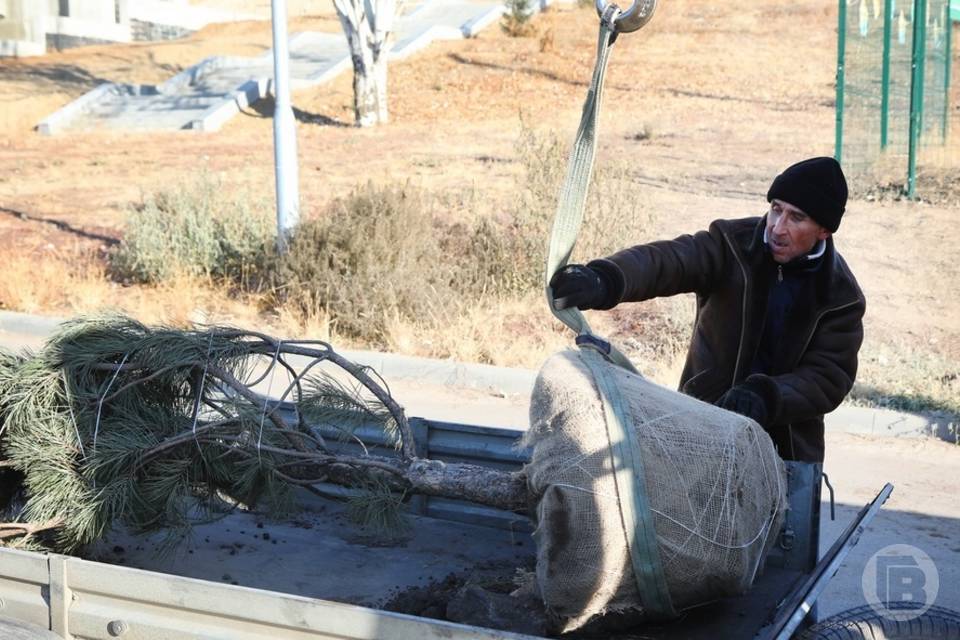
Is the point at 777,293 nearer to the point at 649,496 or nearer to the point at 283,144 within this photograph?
the point at 649,496

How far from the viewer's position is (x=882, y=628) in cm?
270

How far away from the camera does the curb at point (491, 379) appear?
7.01 m

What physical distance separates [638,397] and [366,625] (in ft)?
2.90

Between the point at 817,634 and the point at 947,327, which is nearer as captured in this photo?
the point at 817,634

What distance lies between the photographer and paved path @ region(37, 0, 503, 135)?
88.0ft

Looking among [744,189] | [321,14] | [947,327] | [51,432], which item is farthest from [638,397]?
[321,14]

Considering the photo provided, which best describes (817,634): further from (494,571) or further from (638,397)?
(494,571)

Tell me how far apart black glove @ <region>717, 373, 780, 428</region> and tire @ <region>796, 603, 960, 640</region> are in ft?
2.11

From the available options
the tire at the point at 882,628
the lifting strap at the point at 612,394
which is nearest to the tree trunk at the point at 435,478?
the lifting strap at the point at 612,394

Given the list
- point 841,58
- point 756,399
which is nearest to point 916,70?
point 841,58

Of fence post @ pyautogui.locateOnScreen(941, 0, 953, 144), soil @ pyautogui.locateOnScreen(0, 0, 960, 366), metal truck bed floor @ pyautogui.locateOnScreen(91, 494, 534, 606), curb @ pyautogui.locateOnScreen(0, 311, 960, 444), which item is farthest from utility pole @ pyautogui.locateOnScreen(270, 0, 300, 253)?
fence post @ pyautogui.locateOnScreen(941, 0, 953, 144)

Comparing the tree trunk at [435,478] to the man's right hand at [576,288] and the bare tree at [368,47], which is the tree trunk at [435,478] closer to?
the man's right hand at [576,288]

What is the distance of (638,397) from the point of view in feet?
9.14

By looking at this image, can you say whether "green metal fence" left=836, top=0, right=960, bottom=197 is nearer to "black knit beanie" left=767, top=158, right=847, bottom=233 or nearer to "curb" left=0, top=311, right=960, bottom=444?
"curb" left=0, top=311, right=960, bottom=444
